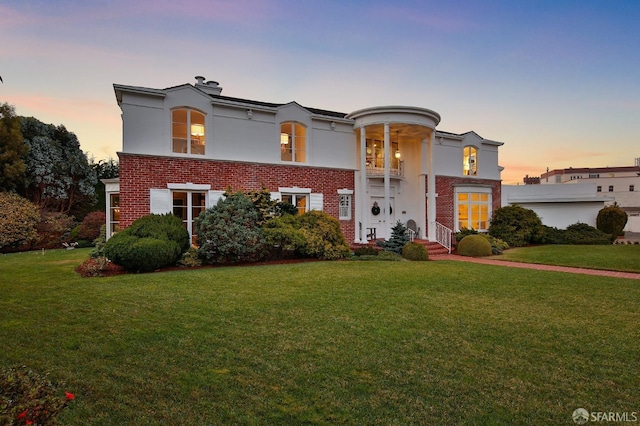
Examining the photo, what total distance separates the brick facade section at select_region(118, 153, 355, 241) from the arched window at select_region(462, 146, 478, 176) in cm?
827

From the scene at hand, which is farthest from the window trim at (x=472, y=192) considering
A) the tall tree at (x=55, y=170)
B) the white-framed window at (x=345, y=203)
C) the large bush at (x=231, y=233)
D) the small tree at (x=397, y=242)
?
the tall tree at (x=55, y=170)

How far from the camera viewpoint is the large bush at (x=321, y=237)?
12.7 meters

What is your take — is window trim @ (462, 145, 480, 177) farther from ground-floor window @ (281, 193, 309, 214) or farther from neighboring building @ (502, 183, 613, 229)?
ground-floor window @ (281, 193, 309, 214)

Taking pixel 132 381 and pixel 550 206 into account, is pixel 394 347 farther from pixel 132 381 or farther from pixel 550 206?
pixel 550 206

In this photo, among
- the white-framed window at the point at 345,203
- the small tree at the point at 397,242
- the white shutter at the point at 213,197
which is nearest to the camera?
the white shutter at the point at 213,197

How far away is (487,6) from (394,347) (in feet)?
45.5

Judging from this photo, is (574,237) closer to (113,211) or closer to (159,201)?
(159,201)

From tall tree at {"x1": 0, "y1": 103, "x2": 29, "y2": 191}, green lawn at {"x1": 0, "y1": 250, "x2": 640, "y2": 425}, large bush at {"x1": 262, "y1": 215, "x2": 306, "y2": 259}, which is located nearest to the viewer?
green lawn at {"x1": 0, "y1": 250, "x2": 640, "y2": 425}

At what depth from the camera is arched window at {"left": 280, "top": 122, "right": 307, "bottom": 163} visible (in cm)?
1557

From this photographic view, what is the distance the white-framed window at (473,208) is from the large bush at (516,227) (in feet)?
3.49

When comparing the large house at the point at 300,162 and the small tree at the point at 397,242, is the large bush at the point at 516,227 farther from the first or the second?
the small tree at the point at 397,242

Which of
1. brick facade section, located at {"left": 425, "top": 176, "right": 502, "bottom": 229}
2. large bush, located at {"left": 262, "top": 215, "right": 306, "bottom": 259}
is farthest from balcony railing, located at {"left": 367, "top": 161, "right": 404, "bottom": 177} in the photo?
large bush, located at {"left": 262, "top": 215, "right": 306, "bottom": 259}

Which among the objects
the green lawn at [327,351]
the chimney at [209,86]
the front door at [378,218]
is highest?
the chimney at [209,86]

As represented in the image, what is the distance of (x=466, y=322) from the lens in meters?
5.30
